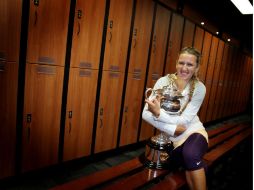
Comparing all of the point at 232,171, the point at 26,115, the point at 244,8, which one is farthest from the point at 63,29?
the point at 244,8

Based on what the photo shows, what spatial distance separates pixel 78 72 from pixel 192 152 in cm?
166

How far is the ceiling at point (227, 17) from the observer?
4762 mm

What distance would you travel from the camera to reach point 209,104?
6.35m

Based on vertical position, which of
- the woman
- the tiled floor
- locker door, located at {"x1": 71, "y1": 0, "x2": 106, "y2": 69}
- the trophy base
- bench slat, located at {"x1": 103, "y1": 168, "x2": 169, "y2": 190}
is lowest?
the tiled floor

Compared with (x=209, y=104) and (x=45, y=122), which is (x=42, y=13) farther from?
(x=209, y=104)

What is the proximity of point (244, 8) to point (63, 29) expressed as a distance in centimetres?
356

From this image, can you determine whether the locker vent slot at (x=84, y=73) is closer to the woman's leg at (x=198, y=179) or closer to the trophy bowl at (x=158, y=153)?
the trophy bowl at (x=158, y=153)

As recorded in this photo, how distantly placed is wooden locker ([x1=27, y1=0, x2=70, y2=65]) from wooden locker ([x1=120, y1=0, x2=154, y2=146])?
3.98ft

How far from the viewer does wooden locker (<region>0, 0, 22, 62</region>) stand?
6.78 feet

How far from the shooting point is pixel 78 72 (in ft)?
9.23

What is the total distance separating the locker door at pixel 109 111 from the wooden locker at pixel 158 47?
2.31 ft

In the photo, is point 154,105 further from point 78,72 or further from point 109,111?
point 109,111

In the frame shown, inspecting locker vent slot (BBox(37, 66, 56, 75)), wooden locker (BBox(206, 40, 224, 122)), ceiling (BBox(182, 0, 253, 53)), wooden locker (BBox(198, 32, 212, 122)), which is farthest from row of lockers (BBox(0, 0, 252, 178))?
wooden locker (BBox(206, 40, 224, 122))

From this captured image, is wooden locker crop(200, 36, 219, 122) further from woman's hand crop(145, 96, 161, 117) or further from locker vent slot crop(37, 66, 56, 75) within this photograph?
woman's hand crop(145, 96, 161, 117)
